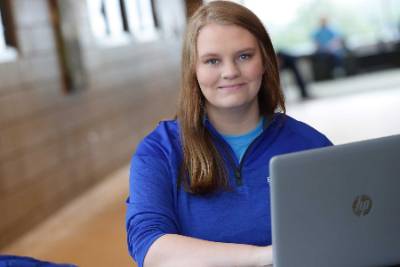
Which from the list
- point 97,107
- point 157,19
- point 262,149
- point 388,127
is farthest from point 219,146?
point 157,19

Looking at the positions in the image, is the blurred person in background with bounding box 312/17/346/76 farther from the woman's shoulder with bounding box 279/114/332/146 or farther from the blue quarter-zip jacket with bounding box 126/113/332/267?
the blue quarter-zip jacket with bounding box 126/113/332/267

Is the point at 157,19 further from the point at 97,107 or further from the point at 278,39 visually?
the point at 278,39

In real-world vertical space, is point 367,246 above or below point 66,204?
above

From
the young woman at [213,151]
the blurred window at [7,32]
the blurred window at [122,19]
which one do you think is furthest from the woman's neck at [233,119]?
the blurred window at [122,19]

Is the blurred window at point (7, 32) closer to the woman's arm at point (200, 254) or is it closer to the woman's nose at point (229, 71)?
the woman's nose at point (229, 71)

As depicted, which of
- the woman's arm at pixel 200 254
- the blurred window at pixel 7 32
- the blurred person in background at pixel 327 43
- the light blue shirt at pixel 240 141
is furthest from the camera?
the blurred person in background at pixel 327 43

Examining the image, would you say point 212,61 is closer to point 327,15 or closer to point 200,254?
point 200,254

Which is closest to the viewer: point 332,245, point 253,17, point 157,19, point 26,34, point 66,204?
point 332,245

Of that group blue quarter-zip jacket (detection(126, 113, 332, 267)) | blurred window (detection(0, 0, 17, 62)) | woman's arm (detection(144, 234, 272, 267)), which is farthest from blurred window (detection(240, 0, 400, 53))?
woman's arm (detection(144, 234, 272, 267))

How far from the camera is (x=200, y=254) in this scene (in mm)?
1597

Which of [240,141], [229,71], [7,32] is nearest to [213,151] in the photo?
[240,141]

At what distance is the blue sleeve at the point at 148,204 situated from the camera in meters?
1.68

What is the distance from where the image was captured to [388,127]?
798cm

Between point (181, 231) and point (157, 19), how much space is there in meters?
8.50
